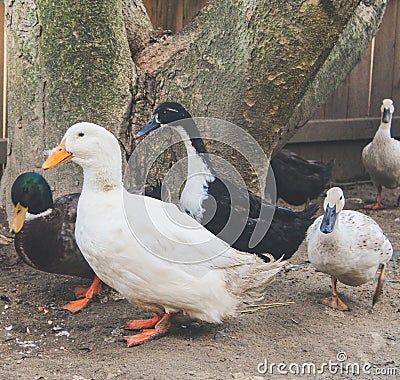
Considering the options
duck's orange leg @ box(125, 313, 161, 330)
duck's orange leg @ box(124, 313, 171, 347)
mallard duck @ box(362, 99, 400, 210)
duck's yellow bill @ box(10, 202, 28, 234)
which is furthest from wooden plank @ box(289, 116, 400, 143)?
duck's orange leg @ box(124, 313, 171, 347)

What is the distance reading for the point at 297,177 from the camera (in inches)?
282

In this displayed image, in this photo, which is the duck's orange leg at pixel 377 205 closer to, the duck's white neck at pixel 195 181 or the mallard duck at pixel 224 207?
the mallard duck at pixel 224 207

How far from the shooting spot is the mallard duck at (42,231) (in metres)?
4.24

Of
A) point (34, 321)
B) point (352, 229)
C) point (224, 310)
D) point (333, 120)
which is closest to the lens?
point (224, 310)

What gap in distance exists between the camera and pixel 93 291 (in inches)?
173

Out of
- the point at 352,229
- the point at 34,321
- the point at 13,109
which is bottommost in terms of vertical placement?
the point at 34,321

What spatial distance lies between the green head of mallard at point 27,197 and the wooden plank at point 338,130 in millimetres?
4278

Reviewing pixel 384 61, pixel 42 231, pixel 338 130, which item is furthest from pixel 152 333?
pixel 384 61

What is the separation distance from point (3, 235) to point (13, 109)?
0.89m

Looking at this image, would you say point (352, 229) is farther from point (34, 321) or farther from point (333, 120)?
point (333, 120)

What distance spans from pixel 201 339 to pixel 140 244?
2.32ft

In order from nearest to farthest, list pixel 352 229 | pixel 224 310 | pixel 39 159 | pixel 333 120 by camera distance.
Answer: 1. pixel 224 310
2. pixel 352 229
3. pixel 39 159
4. pixel 333 120

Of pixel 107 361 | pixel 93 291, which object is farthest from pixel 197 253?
pixel 93 291

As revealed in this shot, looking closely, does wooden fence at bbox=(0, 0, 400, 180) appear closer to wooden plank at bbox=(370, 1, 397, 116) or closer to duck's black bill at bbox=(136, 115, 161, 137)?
wooden plank at bbox=(370, 1, 397, 116)
